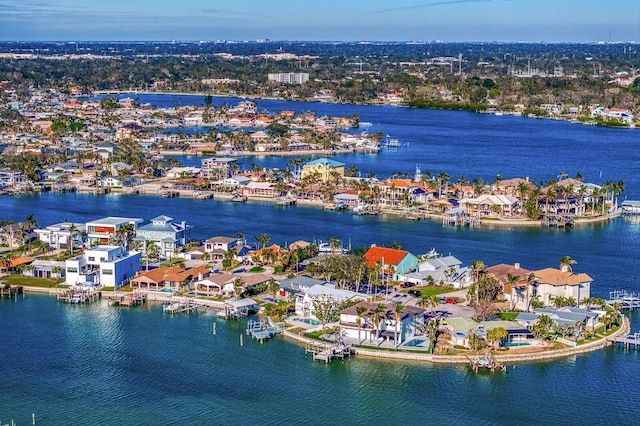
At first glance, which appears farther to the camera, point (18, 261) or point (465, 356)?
point (18, 261)

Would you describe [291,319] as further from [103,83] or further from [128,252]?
[103,83]

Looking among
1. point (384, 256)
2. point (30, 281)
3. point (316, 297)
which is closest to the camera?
point (316, 297)

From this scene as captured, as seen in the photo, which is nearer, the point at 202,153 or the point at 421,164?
the point at 421,164

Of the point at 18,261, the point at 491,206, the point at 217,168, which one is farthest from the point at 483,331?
the point at 217,168

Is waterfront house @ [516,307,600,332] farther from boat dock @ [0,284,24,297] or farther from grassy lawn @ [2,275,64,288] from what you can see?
boat dock @ [0,284,24,297]

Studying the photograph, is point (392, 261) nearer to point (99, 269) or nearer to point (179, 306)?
point (179, 306)

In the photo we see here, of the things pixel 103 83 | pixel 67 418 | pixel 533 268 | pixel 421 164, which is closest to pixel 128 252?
pixel 67 418
